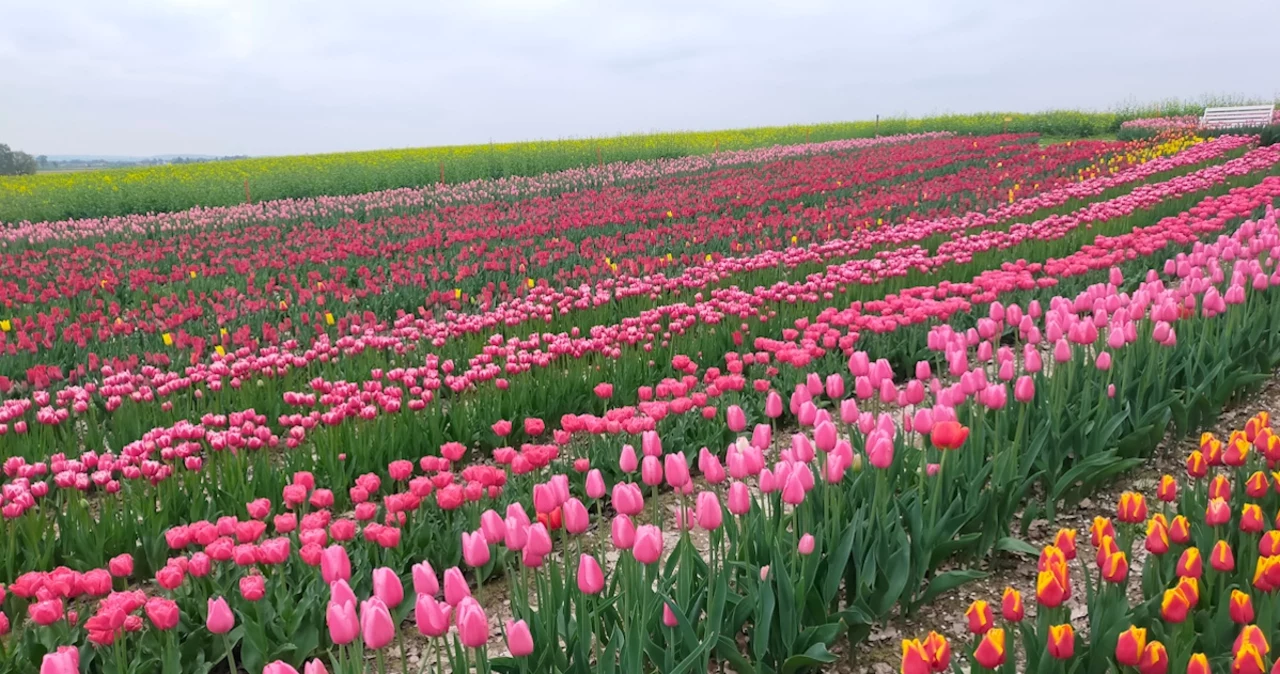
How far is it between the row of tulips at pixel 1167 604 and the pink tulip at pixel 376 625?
1.05 metres

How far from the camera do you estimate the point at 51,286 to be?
9.67m

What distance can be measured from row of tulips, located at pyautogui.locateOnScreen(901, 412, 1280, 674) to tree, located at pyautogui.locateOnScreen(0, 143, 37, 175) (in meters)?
48.8

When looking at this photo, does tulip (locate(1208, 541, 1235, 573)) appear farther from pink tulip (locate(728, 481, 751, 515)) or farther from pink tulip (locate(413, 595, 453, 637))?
pink tulip (locate(413, 595, 453, 637))

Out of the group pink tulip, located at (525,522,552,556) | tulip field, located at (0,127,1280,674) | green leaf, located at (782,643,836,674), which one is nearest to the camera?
pink tulip, located at (525,522,552,556)

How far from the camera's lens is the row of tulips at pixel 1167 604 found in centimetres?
180

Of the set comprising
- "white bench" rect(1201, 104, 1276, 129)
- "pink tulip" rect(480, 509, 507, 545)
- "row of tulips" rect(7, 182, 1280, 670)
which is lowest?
"row of tulips" rect(7, 182, 1280, 670)

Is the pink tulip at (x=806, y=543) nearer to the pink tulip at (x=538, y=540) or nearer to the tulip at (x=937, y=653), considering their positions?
the tulip at (x=937, y=653)

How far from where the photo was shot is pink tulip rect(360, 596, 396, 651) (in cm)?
172

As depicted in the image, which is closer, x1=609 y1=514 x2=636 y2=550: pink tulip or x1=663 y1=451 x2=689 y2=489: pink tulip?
x1=609 y1=514 x2=636 y2=550: pink tulip

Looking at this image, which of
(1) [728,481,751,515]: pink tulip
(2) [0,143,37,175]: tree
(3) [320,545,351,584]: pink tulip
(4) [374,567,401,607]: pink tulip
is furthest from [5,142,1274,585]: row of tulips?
(2) [0,143,37,175]: tree

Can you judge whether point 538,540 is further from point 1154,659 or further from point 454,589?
point 1154,659

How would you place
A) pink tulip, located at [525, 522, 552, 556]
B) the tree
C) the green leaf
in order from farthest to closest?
the tree, the green leaf, pink tulip, located at [525, 522, 552, 556]

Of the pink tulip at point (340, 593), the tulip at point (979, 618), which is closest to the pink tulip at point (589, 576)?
the pink tulip at point (340, 593)

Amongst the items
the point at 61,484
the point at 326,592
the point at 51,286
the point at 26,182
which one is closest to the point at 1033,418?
the point at 326,592
